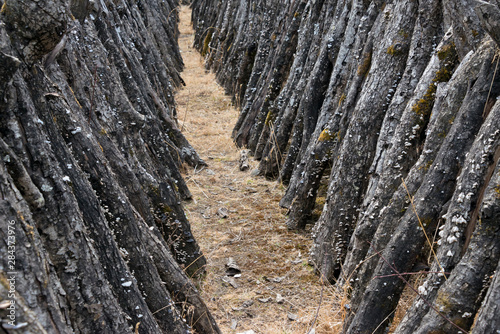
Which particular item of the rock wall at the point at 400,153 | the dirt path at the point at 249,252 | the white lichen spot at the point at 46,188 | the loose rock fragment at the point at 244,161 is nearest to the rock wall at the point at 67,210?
the white lichen spot at the point at 46,188

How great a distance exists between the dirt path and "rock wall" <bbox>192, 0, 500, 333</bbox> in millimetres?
250

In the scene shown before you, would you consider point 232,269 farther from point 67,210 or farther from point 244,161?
point 244,161

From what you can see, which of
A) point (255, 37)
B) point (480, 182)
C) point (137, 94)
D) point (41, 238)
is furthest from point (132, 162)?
point (255, 37)

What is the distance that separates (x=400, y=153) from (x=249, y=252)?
1.99 metres

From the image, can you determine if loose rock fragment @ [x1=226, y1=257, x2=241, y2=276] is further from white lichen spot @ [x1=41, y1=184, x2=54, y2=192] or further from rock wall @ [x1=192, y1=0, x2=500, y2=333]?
white lichen spot @ [x1=41, y1=184, x2=54, y2=192]

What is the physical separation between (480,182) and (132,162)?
2.80m

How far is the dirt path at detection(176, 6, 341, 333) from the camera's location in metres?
3.70

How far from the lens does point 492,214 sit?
231 cm

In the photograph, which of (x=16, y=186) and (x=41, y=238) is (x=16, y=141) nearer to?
(x=16, y=186)

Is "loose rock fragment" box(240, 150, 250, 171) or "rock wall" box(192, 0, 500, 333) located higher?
"rock wall" box(192, 0, 500, 333)

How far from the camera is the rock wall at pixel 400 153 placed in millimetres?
2484

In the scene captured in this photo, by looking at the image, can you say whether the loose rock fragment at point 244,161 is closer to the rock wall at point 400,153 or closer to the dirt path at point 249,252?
the dirt path at point 249,252

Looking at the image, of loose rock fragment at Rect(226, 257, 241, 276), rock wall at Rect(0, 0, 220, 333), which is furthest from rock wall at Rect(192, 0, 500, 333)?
rock wall at Rect(0, 0, 220, 333)

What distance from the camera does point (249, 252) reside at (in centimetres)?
468
